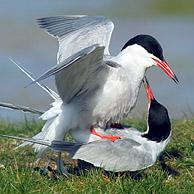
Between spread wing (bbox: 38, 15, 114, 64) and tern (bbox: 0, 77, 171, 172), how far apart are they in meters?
0.60

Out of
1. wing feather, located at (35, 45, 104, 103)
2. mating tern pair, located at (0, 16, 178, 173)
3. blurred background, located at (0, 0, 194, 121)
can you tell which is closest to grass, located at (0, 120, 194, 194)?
mating tern pair, located at (0, 16, 178, 173)

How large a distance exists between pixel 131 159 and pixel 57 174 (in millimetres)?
537

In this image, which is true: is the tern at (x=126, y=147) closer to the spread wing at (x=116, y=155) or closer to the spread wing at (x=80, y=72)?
the spread wing at (x=116, y=155)

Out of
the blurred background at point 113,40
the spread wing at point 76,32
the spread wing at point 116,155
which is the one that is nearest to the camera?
the spread wing at point 116,155

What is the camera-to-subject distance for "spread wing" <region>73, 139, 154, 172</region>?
6.77 meters

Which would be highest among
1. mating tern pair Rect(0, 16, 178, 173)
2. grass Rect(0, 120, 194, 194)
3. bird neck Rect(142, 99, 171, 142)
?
mating tern pair Rect(0, 16, 178, 173)

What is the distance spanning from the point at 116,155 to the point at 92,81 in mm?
540

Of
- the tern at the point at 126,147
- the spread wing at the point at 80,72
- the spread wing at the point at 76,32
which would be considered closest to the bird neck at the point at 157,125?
the tern at the point at 126,147

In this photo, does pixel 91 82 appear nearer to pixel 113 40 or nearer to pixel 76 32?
pixel 76 32

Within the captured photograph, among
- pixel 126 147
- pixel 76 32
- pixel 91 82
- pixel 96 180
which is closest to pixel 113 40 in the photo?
pixel 76 32

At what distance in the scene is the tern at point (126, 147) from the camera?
6.78 meters

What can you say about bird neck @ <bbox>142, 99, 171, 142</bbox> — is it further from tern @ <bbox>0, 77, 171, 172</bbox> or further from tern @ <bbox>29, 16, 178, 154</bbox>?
tern @ <bbox>29, 16, 178, 154</bbox>

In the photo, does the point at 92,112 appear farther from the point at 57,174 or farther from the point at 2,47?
the point at 2,47

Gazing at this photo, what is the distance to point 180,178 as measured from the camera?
23.0 feet
